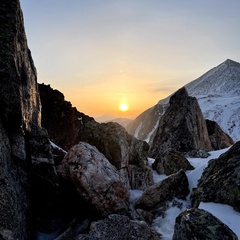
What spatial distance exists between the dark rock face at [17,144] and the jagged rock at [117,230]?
7.66ft

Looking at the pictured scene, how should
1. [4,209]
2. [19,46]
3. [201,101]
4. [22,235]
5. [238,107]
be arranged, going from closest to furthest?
[4,209] → [22,235] → [19,46] → [238,107] → [201,101]

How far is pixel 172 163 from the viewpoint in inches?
827

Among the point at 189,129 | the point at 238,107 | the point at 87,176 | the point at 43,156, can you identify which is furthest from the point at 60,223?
the point at 238,107

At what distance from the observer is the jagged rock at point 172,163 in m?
19.9

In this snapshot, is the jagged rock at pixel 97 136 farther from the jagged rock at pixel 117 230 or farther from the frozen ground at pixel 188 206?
the jagged rock at pixel 117 230

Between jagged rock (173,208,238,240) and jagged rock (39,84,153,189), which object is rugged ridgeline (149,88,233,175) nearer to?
jagged rock (39,84,153,189)

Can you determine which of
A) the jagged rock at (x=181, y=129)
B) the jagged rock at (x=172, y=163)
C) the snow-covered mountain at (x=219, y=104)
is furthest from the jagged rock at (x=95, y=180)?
the snow-covered mountain at (x=219, y=104)

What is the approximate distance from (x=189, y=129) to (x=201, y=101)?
76.6 meters

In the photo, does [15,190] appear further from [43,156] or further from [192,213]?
[192,213]

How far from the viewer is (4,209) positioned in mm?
7883

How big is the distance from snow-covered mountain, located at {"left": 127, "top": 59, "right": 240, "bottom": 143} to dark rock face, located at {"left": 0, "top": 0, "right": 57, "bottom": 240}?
5316 cm

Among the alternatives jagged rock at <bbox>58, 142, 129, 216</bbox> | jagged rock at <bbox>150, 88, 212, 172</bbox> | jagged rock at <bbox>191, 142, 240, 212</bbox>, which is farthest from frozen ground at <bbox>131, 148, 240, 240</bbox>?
jagged rock at <bbox>150, 88, 212, 172</bbox>

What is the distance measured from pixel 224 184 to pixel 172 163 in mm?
9529

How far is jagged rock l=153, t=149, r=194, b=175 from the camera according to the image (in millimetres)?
19894
